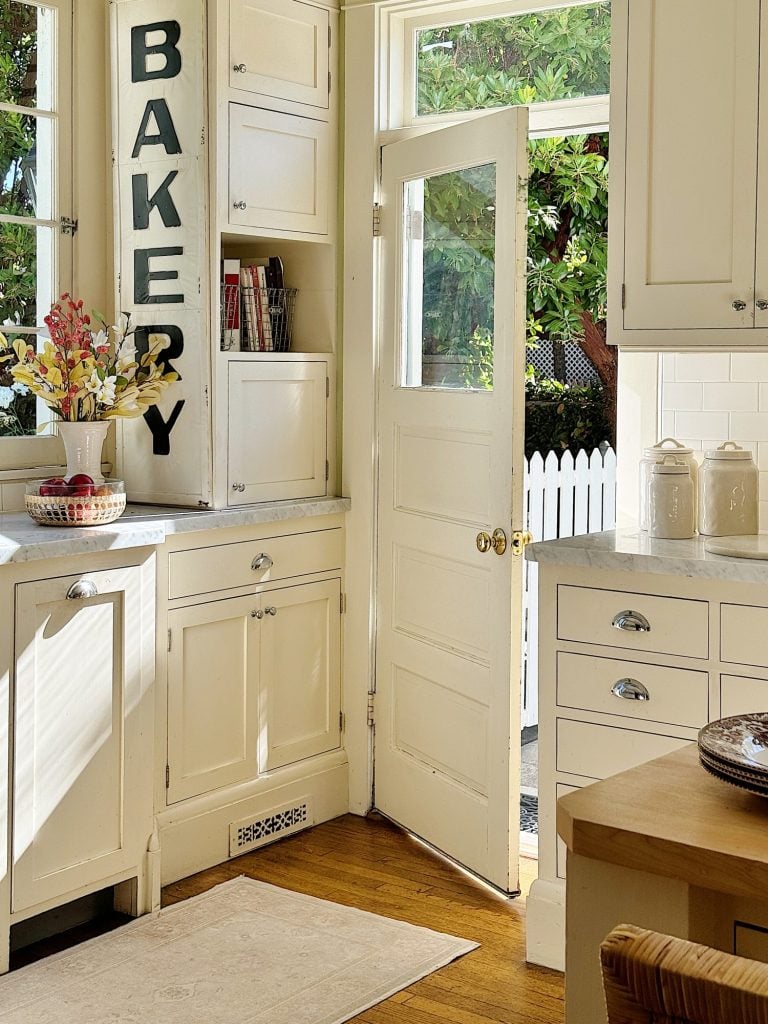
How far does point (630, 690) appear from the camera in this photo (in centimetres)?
295

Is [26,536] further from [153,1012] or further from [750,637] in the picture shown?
[750,637]

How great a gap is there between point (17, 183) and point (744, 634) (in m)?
2.43

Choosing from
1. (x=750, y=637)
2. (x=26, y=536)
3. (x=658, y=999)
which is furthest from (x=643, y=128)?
(x=658, y=999)

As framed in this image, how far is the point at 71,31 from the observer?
12.4ft

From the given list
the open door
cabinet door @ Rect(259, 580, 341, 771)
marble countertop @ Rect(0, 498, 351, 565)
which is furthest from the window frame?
the open door

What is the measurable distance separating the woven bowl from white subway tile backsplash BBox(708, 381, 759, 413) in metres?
1.64

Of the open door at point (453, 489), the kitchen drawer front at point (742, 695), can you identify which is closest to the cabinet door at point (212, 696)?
the open door at point (453, 489)

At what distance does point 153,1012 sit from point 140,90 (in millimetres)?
2585

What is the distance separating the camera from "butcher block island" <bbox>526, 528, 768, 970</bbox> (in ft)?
9.19

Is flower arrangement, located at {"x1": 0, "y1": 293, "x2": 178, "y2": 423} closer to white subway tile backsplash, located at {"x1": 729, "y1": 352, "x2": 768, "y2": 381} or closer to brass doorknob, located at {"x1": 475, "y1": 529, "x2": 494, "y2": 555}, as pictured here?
brass doorknob, located at {"x1": 475, "y1": 529, "x2": 494, "y2": 555}

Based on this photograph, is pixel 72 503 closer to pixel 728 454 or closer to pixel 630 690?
pixel 630 690

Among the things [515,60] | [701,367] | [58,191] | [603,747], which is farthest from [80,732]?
[515,60]

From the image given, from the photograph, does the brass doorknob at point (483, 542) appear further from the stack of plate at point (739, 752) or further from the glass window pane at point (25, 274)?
the stack of plate at point (739, 752)

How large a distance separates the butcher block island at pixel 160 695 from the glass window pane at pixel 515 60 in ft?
4.36
